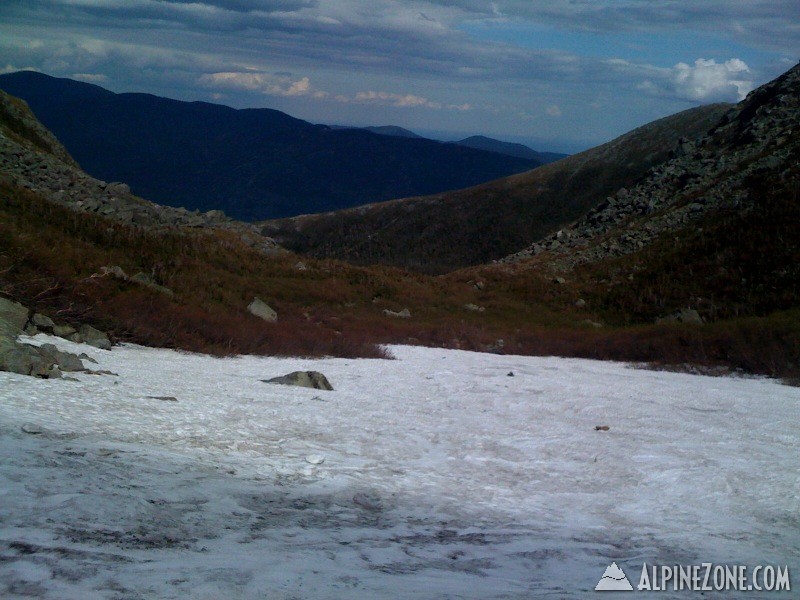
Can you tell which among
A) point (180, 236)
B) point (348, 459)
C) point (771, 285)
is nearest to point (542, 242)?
point (771, 285)

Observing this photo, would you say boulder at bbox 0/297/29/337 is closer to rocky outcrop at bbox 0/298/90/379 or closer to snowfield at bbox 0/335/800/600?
rocky outcrop at bbox 0/298/90/379

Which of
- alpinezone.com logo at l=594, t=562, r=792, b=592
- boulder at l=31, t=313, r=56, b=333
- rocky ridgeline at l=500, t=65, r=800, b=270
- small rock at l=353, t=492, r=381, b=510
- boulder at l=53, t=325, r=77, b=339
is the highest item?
rocky ridgeline at l=500, t=65, r=800, b=270

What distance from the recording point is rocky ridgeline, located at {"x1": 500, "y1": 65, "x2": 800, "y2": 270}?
35.0m

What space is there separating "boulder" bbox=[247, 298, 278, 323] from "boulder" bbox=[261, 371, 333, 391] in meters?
7.12

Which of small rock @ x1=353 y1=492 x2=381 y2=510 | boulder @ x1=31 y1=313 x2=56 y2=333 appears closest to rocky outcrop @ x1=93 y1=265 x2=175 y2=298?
boulder @ x1=31 y1=313 x2=56 y2=333

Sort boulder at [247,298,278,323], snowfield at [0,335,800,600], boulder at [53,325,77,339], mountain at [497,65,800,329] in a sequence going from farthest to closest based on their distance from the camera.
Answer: mountain at [497,65,800,329]
boulder at [247,298,278,323]
boulder at [53,325,77,339]
snowfield at [0,335,800,600]

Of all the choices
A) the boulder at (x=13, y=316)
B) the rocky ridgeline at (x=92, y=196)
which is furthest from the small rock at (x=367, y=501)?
the rocky ridgeline at (x=92, y=196)

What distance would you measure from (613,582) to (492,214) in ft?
A: 269

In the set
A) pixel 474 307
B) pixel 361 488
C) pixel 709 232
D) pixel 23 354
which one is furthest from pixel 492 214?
pixel 361 488

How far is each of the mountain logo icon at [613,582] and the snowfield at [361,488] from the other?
0.32 ft

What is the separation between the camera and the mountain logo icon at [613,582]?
4.33m

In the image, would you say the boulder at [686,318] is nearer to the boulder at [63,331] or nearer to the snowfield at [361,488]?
the snowfield at [361,488]

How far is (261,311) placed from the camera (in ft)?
59.6

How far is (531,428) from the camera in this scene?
29.5 ft
